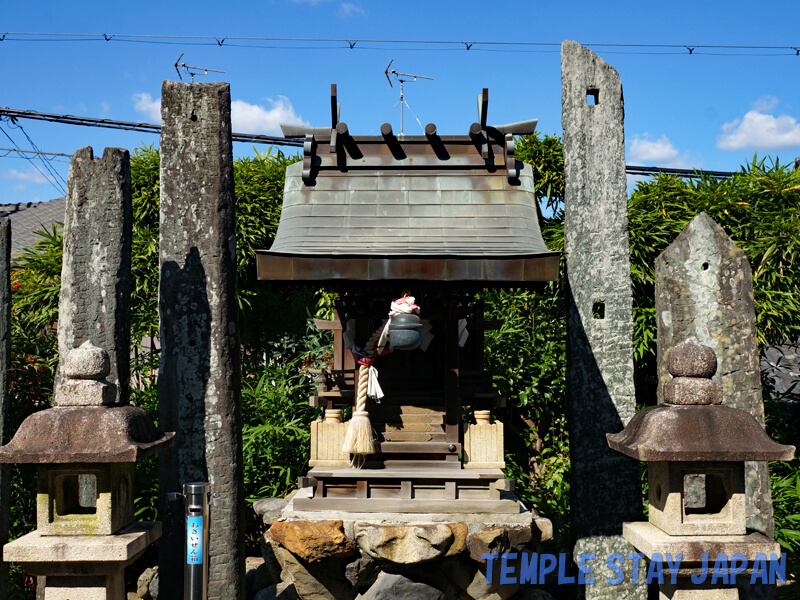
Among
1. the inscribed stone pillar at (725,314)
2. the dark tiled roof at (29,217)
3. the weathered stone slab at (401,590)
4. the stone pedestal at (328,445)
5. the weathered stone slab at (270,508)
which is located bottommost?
the weathered stone slab at (401,590)

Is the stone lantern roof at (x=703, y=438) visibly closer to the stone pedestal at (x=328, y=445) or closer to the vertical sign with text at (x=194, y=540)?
the stone pedestal at (x=328, y=445)

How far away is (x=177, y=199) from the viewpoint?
6.04m

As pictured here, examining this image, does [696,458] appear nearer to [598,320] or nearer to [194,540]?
[598,320]

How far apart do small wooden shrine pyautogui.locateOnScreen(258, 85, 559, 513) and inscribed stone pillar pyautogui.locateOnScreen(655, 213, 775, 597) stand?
1.35 metres

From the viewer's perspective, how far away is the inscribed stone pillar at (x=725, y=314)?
617cm

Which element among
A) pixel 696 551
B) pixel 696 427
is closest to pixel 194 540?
pixel 696 551

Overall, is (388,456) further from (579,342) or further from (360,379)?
(579,342)

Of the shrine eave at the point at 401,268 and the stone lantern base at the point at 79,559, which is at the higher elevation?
the shrine eave at the point at 401,268

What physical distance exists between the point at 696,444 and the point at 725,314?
2.12 meters

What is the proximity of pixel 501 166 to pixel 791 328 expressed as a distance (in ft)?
14.6

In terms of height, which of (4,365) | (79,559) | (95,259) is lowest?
(79,559)

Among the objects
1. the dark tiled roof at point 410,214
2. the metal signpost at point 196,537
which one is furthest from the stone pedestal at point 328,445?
the metal signpost at point 196,537

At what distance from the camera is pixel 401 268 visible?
5.77 m

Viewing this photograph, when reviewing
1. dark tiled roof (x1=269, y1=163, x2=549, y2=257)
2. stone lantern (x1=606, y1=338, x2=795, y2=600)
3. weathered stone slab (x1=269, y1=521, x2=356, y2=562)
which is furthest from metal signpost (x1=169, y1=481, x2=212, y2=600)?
stone lantern (x1=606, y1=338, x2=795, y2=600)
